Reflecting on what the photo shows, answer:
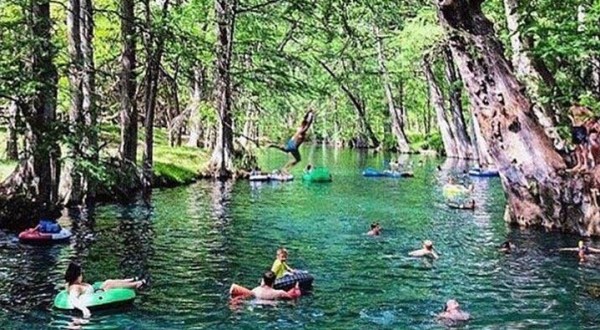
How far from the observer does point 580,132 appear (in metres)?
23.6

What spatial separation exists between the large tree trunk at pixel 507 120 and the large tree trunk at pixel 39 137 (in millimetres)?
12230

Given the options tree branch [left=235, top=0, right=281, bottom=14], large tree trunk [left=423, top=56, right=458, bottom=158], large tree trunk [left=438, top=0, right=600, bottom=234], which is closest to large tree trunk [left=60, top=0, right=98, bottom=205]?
tree branch [left=235, top=0, right=281, bottom=14]

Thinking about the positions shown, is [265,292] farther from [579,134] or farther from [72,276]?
[579,134]

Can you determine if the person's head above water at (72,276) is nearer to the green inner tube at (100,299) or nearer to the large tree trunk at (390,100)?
the green inner tube at (100,299)

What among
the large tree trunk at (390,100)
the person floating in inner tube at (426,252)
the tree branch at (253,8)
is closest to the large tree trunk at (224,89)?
the tree branch at (253,8)

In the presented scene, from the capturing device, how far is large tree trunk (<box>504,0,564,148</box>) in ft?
88.5

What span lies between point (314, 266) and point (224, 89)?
20.8 metres

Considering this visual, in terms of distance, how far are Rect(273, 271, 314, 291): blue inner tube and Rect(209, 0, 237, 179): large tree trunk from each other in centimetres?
1928

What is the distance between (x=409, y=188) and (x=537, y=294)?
2459 cm

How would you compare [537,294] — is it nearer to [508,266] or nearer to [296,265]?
[508,266]

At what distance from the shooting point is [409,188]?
41.3 m

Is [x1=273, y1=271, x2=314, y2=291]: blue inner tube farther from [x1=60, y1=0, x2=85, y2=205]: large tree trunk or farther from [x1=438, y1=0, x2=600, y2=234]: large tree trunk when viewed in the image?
[x1=438, y1=0, x2=600, y2=234]: large tree trunk

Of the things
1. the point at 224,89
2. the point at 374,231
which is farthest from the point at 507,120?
the point at 224,89

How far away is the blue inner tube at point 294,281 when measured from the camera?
658 inches
